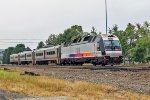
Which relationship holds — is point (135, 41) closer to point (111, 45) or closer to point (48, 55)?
point (48, 55)

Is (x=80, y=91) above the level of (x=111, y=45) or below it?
below

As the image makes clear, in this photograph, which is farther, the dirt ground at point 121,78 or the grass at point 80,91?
the dirt ground at point 121,78

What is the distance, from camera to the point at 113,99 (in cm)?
1416

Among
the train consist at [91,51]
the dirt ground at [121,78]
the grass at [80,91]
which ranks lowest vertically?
the grass at [80,91]

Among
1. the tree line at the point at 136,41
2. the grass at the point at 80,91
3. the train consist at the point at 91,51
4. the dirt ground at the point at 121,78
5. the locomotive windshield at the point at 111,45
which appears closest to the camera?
the grass at the point at 80,91

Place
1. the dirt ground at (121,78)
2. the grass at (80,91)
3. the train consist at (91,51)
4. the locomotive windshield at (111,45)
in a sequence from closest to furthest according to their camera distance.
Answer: the grass at (80,91), the dirt ground at (121,78), the train consist at (91,51), the locomotive windshield at (111,45)

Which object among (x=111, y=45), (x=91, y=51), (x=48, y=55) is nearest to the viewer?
(x=111, y=45)

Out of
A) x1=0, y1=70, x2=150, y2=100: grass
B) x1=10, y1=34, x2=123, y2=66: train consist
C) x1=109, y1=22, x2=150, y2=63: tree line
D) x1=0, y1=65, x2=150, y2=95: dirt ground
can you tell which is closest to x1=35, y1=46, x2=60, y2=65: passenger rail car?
x1=10, y1=34, x2=123, y2=66: train consist

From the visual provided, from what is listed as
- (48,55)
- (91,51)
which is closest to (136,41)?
(48,55)

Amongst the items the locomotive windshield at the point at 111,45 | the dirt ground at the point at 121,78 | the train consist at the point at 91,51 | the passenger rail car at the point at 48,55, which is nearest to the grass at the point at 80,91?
the dirt ground at the point at 121,78

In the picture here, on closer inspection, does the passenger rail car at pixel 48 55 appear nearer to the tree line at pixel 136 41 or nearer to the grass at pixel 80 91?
the tree line at pixel 136 41

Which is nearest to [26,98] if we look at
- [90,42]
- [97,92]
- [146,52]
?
[97,92]

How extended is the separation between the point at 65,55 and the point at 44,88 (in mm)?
37342

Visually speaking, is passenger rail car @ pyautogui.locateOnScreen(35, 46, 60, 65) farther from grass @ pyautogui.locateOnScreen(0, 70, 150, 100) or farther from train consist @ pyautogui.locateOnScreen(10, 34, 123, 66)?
grass @ pyautogui.locateOnScreen(0, 70, 150, 100)
